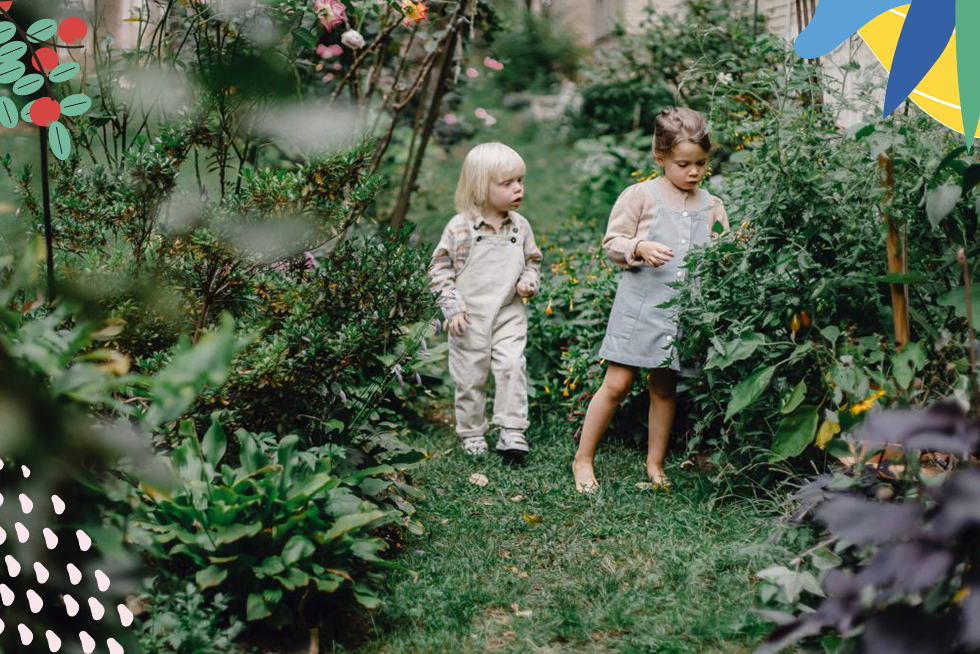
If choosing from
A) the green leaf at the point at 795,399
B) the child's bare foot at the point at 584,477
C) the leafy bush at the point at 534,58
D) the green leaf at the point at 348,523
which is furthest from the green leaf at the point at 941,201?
the leafy bush at the point at 534,58

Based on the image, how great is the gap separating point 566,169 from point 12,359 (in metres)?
9.31

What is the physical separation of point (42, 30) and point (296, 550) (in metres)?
1.63

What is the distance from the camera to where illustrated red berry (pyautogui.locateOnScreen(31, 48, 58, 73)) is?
2.81m

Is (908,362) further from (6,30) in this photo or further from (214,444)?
(6,30)

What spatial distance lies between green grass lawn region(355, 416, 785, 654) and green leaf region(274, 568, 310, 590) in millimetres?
292

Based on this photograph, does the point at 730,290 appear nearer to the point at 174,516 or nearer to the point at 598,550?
the point at 598,550

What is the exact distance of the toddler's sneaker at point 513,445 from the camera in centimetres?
432

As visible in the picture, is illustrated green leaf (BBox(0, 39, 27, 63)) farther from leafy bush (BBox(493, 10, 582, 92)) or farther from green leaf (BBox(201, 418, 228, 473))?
leafy bush (BBox(493, 10, 582, 92))

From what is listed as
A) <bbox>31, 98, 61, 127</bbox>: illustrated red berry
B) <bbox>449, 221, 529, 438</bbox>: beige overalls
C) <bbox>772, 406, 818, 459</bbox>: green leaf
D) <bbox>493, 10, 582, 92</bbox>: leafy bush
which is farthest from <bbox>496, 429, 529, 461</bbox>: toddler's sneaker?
<bbox>493, 10, 582, 92</bbox>: leafy bush

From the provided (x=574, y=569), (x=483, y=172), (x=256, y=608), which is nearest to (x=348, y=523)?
(x=256, y=608)

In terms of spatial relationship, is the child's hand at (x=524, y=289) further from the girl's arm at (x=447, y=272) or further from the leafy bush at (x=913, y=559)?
the leafy bush at (x=913, y=559)

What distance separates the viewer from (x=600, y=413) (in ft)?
13.2

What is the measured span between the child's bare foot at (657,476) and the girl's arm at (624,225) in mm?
868

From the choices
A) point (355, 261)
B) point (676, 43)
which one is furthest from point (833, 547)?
point (676, 43)
